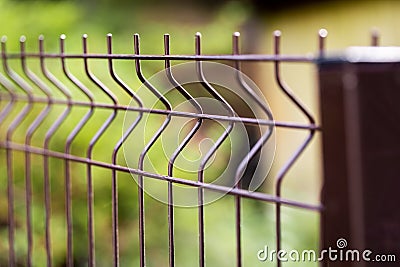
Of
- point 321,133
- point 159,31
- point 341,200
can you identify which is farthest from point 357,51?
point 159,31

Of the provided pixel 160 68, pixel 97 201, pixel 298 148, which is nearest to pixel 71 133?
pixel 298 148

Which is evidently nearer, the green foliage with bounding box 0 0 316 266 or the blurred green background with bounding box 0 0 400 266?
the green foliage with bounding box 0 0 316 266

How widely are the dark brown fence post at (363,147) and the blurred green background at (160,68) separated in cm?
11

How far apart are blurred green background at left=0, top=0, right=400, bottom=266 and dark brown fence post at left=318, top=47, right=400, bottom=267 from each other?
0.36 feet

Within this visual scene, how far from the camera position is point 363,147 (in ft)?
5.30

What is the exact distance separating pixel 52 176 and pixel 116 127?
2.09 feet

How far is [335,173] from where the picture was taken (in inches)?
65.0

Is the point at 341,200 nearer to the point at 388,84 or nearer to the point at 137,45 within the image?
the point at 388,84

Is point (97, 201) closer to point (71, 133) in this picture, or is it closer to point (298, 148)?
point (71, 133)

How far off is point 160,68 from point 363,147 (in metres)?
5.23

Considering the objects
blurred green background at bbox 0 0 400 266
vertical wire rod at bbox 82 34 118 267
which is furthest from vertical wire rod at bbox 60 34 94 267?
blurred green background at bbox 0 0 400 266

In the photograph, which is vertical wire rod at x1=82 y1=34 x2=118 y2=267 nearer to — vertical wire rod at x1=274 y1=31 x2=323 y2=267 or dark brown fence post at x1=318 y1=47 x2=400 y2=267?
vertical wire rod at x1=274 y1=31 x2=323 y2=267

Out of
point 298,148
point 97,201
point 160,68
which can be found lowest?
point 97,201

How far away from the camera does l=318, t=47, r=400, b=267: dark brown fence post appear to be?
161cm
